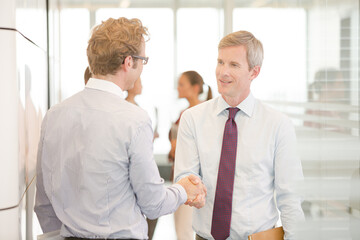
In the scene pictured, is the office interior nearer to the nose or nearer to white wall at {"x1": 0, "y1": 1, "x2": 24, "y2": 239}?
white wall at {"x1": 0, "y1": 1, "x2": 24, "y2": 239}

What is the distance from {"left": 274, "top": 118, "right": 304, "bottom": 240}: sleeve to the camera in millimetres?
2156

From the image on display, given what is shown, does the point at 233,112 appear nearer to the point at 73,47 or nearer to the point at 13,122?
the point at 13,122

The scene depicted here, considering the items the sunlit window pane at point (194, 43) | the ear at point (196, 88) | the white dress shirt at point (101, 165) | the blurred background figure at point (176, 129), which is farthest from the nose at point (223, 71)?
the sunlit window pane at point (194, 43)

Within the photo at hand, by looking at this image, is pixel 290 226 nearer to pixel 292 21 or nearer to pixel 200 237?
pixel 200 237

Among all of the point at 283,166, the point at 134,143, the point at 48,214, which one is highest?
the point at 134,143

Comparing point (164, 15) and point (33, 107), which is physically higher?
point (164, 15)

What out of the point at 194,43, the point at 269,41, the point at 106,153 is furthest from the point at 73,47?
the point at 106,153

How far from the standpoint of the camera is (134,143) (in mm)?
1733

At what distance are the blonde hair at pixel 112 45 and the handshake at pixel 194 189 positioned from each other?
63 cm

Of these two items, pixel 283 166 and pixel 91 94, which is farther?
pixel 283 166

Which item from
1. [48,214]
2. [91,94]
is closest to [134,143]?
[91,94]

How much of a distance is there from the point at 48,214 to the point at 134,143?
64cm

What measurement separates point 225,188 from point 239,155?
0.57 ft

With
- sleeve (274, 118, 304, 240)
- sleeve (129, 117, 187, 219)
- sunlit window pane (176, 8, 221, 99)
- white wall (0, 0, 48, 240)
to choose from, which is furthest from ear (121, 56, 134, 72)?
sunlit window pane (176, 8, 221, 99)
